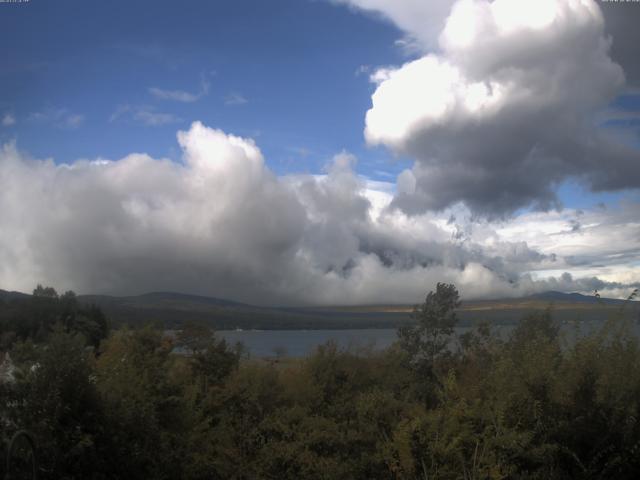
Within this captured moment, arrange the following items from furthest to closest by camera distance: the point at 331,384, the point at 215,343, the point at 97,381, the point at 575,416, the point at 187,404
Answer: the point at 215,343, the point at 331,384, the point at 187,404, the point at 575,416, the point at 97,381

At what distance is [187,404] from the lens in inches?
421

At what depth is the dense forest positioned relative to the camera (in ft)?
24.0

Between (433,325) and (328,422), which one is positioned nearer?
(328,422)

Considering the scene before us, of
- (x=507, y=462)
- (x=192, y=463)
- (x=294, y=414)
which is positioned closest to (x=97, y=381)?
(x=192, y=463)

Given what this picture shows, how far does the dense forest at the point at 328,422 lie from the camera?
731 cm

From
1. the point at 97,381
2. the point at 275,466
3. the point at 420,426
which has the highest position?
the point at 97,381

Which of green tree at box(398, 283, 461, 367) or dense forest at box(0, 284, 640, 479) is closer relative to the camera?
dense forest at box(0, 284, 640, 479)

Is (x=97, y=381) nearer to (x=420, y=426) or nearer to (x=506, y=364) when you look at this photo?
(x=420, y=426)

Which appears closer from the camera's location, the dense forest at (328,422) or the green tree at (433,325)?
the dense forest at (328,422)

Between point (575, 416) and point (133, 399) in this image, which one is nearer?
point (133, 399)

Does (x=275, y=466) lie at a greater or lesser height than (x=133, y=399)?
lesser

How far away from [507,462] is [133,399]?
5.21 meters

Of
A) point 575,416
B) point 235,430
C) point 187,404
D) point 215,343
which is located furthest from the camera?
point 215,343

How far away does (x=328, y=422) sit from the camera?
10.6 m
